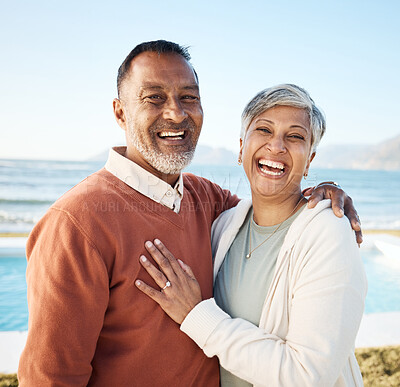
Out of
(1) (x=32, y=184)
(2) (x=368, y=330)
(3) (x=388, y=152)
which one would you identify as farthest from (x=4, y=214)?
(3) (x=388, y=152)

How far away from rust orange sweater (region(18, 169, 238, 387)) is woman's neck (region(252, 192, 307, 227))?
1.28ft

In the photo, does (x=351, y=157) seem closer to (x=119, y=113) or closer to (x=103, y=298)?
(x=119, y=113)

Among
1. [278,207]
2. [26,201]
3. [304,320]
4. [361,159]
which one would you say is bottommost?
[26,201]

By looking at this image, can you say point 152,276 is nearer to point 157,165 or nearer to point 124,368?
point 124,368

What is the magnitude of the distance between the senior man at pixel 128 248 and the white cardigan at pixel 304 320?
0.14 meters

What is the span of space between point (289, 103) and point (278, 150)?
0.66ft

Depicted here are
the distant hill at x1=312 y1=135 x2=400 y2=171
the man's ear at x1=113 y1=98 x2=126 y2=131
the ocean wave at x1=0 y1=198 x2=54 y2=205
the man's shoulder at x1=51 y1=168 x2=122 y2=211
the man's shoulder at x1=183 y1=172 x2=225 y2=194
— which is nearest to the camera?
the man's shoulder at x1=51 y1=168 x2=122 y2=211

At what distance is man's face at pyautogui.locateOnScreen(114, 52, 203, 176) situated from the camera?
159 cm

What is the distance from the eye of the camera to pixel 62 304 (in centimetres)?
Result: 119

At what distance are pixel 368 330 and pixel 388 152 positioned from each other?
6152cm

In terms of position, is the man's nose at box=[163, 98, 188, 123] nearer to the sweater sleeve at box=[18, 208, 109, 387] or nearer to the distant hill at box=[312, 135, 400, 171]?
the sweater sleeve at box=[18, 208, 109, 387]

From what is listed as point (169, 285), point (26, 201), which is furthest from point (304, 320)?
point (26, 201)

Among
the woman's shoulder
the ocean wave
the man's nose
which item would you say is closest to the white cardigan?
the woman's shoulder

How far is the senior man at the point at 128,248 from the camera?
1.20 m
